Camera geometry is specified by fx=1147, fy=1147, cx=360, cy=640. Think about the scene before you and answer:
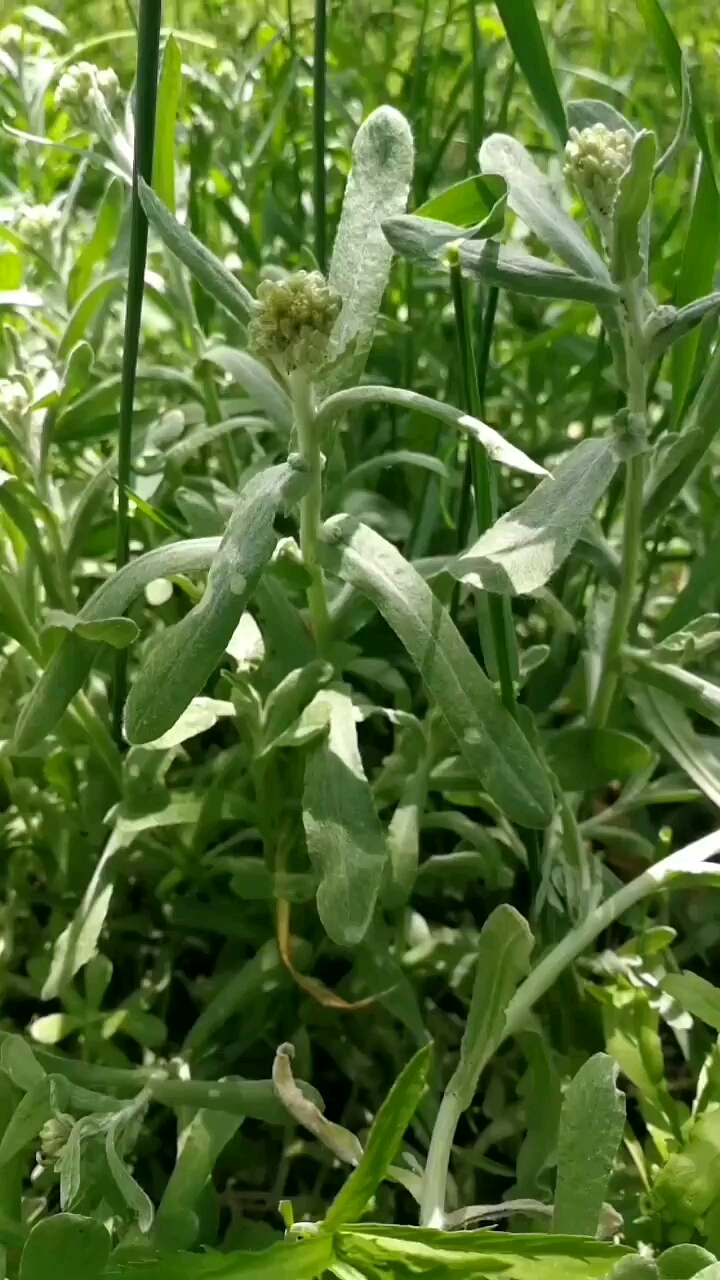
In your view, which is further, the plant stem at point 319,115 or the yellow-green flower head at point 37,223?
the yellow-green flower head at point 37,223

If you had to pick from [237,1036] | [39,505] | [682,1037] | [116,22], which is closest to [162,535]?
[39,505]

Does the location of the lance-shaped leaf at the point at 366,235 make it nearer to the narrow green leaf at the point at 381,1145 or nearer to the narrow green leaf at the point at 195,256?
the narrow green leaf at the point at 195,256

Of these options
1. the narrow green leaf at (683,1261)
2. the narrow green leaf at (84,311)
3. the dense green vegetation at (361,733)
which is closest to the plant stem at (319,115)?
the dense green vegetation at (361,733)

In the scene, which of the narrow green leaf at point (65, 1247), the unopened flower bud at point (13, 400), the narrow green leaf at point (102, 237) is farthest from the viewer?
the narrow green leaf at point (102, 237)

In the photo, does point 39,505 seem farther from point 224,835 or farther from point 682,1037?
point 682,1037

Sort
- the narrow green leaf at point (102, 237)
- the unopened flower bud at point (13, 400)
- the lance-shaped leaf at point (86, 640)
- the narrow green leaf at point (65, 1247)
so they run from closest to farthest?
the narrow green leaf at point (65, 1247) < the lance-shaped leaf at point (86, 640) < the unopened flower bud at point (13, 400) < the narrow green leaf at point (102, 237)

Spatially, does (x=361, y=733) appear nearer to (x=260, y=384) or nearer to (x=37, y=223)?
(x=260, y=384)
